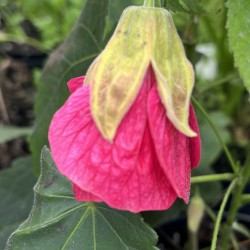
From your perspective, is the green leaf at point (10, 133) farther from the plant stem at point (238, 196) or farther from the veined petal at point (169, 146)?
the veined petal at point (169, 146)

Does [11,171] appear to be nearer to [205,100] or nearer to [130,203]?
[130,203]

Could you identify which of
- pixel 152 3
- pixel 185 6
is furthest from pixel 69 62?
pixel 152 3

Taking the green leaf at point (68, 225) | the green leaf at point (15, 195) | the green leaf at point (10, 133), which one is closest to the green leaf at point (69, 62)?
the green leaf at point (15, 195)

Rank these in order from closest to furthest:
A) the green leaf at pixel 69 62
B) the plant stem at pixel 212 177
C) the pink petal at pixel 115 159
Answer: the pink petal at pixel 115 159 < the plant stem at pixel 212 177 < the green leaf at pixel 69 62

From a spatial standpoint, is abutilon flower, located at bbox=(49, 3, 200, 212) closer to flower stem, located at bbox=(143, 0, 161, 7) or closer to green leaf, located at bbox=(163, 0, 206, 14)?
flower stem, located at bbox=(143, 0, 161, 7)

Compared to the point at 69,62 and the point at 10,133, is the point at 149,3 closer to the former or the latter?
the point at 69,62
